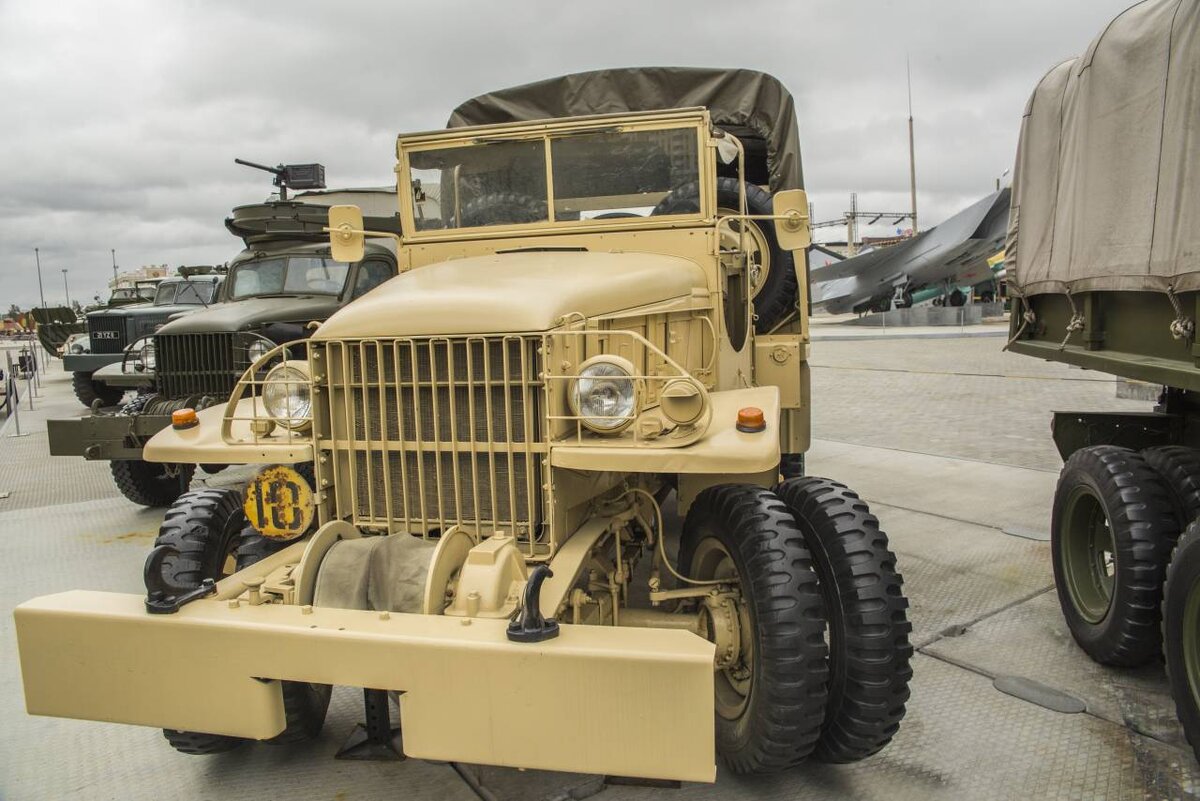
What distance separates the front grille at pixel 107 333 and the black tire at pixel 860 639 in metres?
11.9

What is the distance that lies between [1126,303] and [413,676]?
11.8ft

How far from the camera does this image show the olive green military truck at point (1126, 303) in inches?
131

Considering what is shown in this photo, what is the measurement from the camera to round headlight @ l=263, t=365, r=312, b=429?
3457 millimetres

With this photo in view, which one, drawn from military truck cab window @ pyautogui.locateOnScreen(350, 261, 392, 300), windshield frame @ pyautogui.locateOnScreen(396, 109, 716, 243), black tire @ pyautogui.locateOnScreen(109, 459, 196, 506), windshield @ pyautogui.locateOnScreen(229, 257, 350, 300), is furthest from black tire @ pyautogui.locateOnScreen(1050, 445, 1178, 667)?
black tire @ pyautogui.locateOnScreen(109, 459, 196, 506)

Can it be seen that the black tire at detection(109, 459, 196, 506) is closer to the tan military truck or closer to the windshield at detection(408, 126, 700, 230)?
the tan military truck

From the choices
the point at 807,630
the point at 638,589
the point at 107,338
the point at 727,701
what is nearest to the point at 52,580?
the point at 638,589

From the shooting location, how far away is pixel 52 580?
5605mm

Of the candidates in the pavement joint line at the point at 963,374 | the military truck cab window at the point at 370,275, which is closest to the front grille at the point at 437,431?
the military truck cab window at the point at 370,275

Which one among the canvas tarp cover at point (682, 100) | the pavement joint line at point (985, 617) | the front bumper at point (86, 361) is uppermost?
the canvas tarp cover at point (682, 100)

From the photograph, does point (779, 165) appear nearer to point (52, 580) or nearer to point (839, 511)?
point (839, 511)

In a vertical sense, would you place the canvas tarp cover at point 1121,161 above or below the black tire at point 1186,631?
above

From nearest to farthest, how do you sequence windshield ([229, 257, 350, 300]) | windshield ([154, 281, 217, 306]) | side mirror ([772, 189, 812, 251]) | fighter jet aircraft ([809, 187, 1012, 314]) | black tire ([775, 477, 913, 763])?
black tire ([775, 477, 913, 763]) → side mirror ([772, 189, 812, 251]) → windshield ([229, 257, 350, 300]) → windshield ([154, 281, 217, 306]) → fighter jet aircraft ([809, 187, 1012, 314])

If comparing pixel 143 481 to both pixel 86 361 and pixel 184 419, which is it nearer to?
pixel 184 419

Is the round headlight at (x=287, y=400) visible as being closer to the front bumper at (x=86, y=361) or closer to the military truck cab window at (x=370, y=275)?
the military truck cab window at (x=370, y=275)
